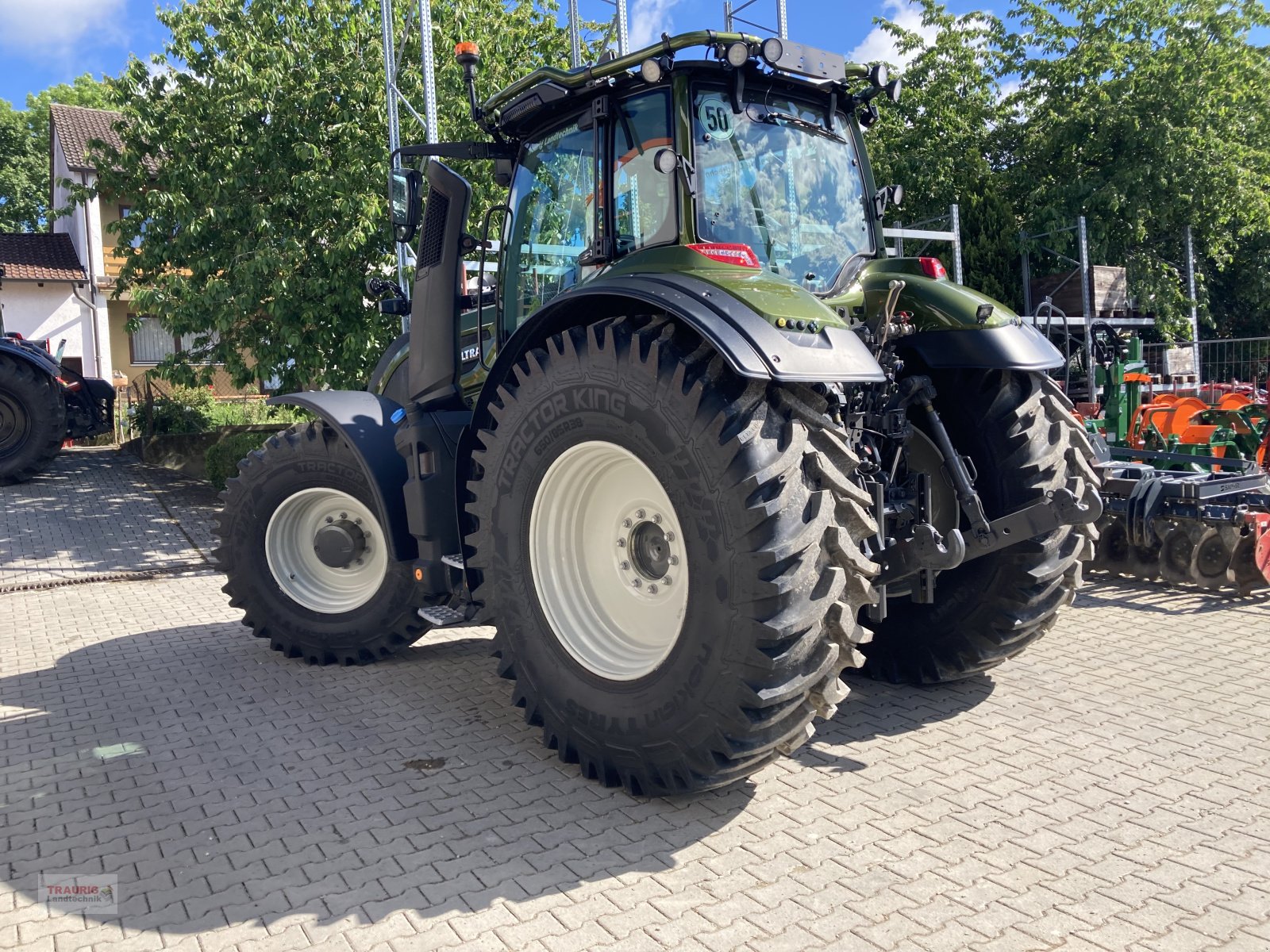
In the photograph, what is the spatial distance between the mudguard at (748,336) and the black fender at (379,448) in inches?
73.0

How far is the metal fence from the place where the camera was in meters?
16.2

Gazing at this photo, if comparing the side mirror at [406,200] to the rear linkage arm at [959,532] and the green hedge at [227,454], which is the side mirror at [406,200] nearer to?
the rear linkage arm at [959,532]

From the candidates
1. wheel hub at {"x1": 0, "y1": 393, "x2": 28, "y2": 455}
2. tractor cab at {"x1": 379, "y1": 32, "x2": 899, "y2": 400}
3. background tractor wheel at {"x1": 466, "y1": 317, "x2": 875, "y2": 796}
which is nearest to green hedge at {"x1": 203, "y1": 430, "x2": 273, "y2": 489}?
wheel hub at {"x1": 0, "y1": 393, "x2": 28, "y2": 455}

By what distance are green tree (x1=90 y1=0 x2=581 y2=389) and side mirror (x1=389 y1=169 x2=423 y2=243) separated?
17.8 feet

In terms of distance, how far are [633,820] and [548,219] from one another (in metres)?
2.62

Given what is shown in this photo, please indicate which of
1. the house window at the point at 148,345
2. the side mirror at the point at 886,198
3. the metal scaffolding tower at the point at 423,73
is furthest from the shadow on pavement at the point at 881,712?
the house window at the point at 148,345

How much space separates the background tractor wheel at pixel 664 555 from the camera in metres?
3.11

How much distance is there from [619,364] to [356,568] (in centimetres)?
276

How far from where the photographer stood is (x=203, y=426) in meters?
16.1

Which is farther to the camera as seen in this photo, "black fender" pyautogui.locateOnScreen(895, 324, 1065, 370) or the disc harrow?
the disc harrow

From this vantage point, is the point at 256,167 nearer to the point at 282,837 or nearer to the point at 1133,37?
the point at 282,837

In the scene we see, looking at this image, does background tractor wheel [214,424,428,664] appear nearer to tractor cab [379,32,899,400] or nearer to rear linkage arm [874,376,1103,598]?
tractor cab [379,32,899,400]

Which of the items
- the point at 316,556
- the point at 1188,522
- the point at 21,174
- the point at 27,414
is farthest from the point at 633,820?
the point at 21,174

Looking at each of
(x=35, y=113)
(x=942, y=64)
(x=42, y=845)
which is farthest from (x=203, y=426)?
(x=35, y=113)
